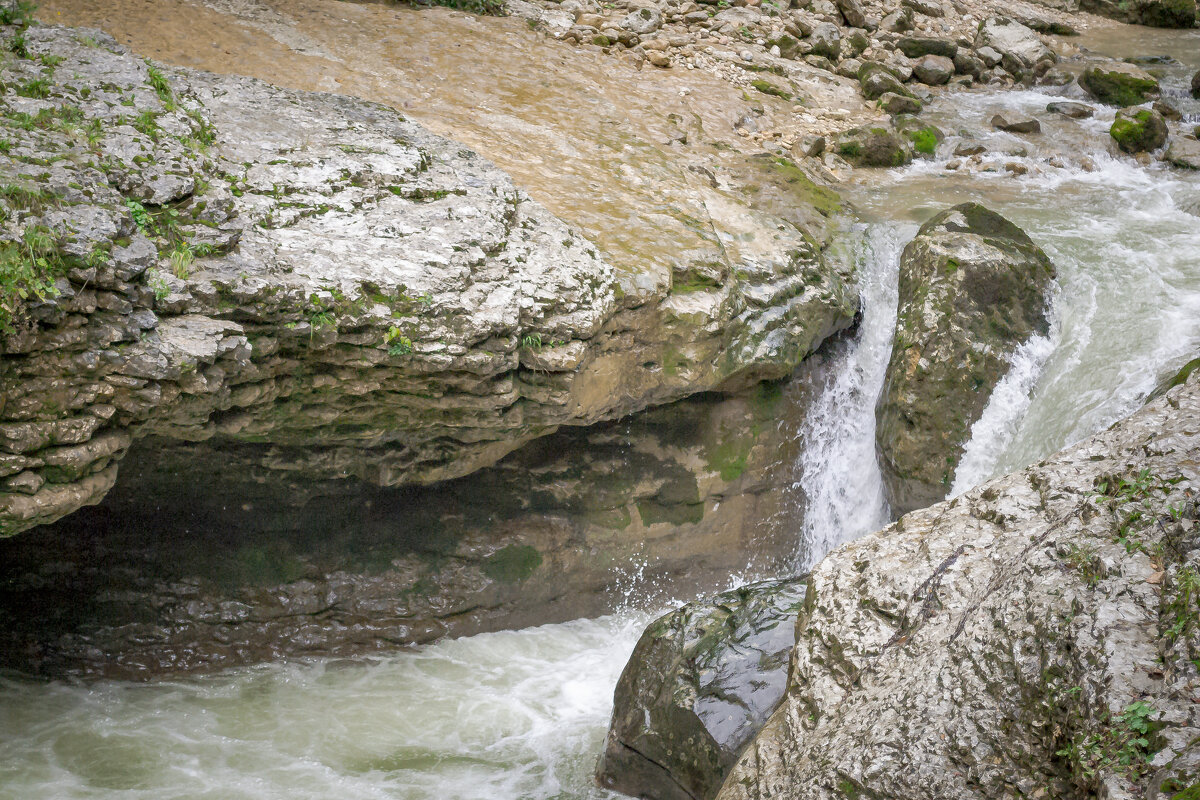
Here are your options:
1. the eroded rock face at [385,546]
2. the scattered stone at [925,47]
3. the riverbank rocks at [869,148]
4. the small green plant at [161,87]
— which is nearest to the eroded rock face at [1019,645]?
the eroded rock face at [385,546]

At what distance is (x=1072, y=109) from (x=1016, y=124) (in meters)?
1.16

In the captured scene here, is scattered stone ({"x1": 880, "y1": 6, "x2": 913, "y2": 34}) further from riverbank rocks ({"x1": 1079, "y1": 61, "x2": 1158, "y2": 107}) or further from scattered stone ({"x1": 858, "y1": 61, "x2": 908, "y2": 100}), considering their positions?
riverbank rocks ({"x1": 1079, "y1": 61, "x2": 1158, "y2": 107})

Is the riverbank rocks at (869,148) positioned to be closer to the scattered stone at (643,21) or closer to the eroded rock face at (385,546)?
the scattered stone at (643,21)

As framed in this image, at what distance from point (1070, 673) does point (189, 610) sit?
19.8ft

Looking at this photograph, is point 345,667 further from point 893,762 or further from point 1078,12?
point 1078,12

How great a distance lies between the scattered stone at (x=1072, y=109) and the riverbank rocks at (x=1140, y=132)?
113cm

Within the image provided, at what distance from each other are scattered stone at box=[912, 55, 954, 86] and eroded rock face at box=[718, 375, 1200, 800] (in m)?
10.9

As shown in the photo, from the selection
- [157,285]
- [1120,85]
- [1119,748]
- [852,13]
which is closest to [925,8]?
[852,13]

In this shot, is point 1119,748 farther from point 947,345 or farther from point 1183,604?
point 947,345

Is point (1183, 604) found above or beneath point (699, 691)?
above

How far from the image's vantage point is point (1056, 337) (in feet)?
24.2

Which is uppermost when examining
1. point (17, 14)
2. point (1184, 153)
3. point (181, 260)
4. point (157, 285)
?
point (1184, 153)

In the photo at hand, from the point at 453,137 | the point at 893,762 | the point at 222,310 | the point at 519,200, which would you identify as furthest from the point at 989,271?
the point at 222,310

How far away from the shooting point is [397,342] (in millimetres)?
5418
